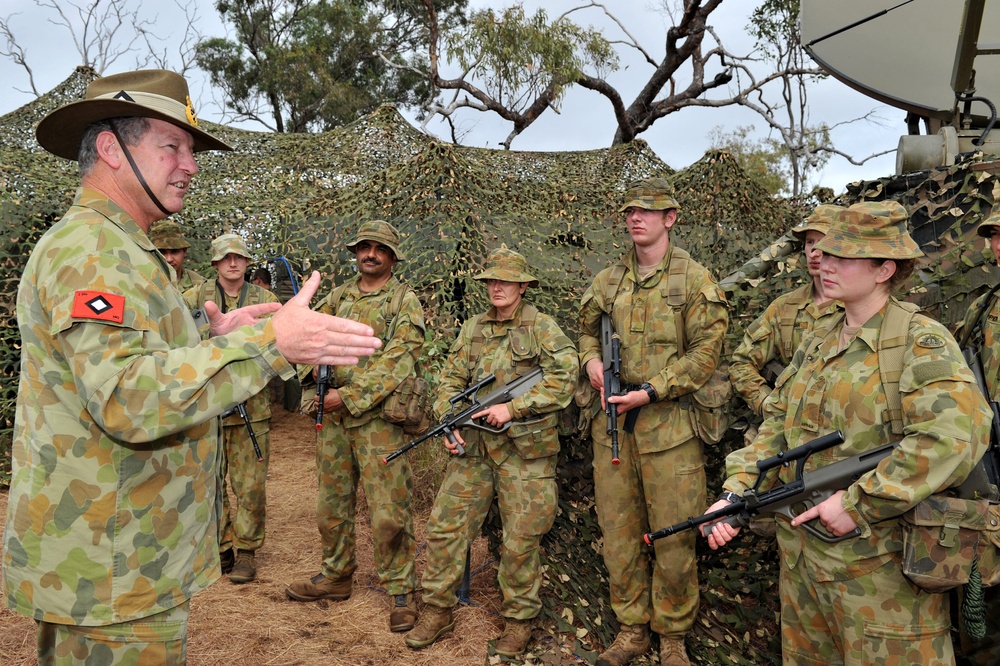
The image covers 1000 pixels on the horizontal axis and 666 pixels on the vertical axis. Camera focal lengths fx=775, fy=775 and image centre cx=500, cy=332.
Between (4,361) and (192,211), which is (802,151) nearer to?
(192,211)

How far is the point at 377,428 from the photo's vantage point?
5137 millimetres

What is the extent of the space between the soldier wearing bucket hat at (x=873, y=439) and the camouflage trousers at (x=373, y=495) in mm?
2660

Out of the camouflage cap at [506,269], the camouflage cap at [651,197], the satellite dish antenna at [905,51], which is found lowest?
the camouflage cap at [506,269]

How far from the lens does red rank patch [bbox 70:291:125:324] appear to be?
2.02m

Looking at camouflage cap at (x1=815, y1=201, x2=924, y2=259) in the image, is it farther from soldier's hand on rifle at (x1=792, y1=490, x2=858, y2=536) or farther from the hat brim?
the hat brim

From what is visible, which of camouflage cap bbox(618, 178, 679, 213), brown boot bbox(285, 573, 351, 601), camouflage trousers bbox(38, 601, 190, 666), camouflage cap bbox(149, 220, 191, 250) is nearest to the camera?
camouflage trousers bbox(38, 601, 190, 666)

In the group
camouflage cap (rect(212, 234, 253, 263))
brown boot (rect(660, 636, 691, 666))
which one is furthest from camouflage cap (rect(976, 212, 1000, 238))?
camouflage cap (rect(212, 234, 253, 263))

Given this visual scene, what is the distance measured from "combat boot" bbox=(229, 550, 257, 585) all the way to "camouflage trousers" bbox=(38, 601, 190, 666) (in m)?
3.63

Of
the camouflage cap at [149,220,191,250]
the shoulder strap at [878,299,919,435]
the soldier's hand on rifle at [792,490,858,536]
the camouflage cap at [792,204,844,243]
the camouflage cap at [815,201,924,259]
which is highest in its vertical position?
the camouflage cap at [149,220,191,250]

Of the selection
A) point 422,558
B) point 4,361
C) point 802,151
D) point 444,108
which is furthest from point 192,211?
point 802,151

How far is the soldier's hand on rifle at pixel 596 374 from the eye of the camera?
15.0 ft

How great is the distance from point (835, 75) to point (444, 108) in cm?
1329

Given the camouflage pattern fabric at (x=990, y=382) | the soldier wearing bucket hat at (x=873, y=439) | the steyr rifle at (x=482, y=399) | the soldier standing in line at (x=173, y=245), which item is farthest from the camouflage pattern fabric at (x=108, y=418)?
the soldier standing in line at (x=173, y=245)

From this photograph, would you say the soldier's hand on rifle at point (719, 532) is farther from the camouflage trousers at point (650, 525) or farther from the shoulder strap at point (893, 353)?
the camouflage trousers at point (650, 525)
